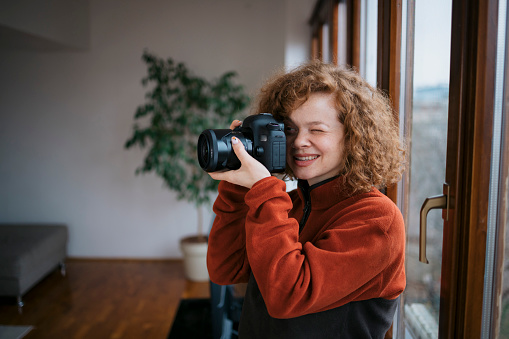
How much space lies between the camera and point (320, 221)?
0.76 meters

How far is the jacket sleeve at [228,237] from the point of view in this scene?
82cm

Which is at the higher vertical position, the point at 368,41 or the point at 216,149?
the point at 368,41

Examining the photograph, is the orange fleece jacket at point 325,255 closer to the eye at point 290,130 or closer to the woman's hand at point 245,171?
the woman's hand at point 245,171

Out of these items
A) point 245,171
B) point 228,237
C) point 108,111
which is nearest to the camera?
point 245,171

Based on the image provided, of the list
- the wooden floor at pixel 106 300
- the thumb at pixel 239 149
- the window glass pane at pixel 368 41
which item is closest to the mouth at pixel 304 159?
the thumb at pixel 239 149

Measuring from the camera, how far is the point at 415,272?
3.33ft

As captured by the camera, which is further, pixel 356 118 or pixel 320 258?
pixel 356 118

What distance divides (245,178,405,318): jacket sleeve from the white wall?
269cm

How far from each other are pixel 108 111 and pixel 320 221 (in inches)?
119

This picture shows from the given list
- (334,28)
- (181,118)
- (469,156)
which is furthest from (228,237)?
(181,118)

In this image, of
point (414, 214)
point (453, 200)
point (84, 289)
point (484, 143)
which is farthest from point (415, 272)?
point (84, 289)

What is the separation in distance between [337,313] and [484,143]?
0.39m

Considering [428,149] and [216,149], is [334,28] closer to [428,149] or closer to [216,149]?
[428,149]

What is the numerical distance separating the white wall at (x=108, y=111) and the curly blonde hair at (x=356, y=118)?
97.7 inches
